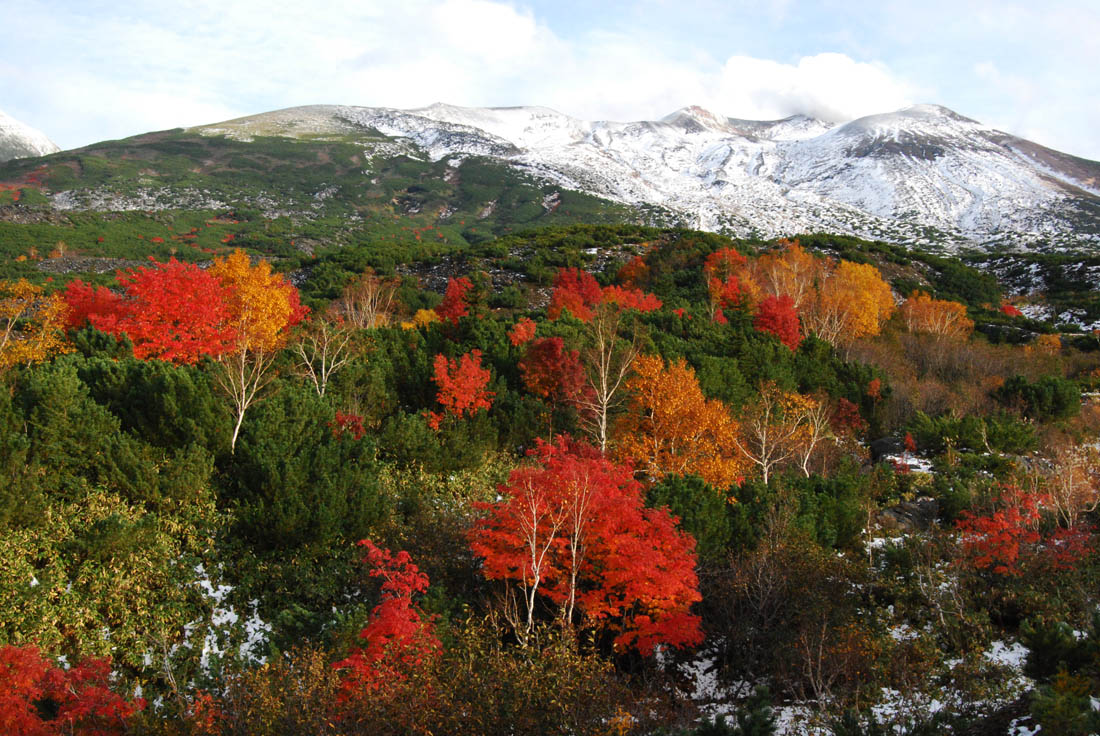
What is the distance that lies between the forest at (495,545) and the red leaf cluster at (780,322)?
296 inches

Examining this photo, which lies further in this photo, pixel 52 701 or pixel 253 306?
pixel 253 306

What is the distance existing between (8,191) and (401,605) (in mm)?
134112

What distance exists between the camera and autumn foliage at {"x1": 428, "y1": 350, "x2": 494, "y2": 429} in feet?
86.1

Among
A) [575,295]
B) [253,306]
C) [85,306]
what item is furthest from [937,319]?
[85,306]

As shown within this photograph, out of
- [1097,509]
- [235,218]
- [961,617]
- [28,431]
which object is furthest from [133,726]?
[235,218]

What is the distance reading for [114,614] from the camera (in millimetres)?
14078

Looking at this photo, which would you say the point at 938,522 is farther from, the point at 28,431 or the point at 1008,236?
the point at 1008,236

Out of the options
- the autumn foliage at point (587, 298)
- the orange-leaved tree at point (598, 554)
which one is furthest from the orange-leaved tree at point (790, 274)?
the orange-leaved tree at point (598, 554)

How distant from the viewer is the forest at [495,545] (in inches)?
412

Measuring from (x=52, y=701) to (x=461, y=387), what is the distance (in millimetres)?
16614

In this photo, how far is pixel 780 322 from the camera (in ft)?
134

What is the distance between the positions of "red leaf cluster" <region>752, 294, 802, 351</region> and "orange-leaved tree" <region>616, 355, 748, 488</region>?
1604 cm

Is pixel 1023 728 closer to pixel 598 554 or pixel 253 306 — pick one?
pixel 598 554

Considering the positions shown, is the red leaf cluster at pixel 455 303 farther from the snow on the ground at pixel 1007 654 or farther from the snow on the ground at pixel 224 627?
the snow on the ground at pixel 1007 654
